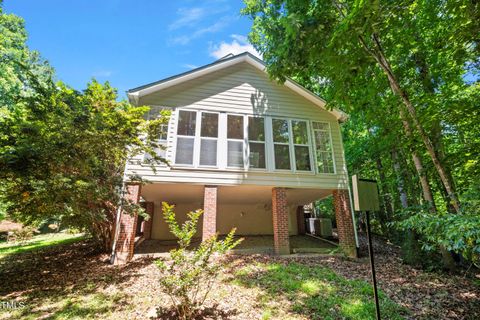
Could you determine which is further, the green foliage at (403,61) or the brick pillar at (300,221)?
the brick pillar at (300,221)

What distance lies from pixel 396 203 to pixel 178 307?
13328mm

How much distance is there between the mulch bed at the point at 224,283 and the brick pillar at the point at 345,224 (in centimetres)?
50

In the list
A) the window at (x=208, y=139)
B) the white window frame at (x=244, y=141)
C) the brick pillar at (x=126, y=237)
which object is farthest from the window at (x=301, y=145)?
the brick pillar at (x=126, y=237)

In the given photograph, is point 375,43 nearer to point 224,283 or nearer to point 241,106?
point 241,106

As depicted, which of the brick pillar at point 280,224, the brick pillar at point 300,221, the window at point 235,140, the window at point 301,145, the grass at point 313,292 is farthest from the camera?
the brick pillar at point 300,221

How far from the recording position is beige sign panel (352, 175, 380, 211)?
339cm

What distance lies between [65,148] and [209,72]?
220 inches

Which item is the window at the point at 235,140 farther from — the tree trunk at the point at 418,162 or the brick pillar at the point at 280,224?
the tree trunk at the point at 418,162

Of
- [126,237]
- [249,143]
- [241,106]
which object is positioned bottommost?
[126,237]

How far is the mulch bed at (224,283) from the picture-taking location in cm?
411

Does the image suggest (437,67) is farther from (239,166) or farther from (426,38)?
(239,166)

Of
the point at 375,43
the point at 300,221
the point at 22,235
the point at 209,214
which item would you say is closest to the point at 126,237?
the point at 209,214

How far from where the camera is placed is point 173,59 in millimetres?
10008

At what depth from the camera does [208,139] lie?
8078 mm
